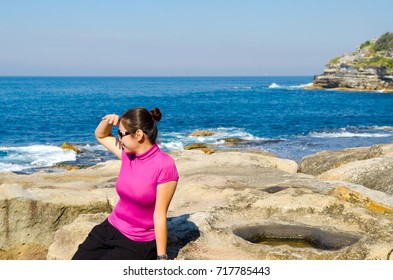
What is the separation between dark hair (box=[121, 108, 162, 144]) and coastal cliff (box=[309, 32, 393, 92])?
323ft

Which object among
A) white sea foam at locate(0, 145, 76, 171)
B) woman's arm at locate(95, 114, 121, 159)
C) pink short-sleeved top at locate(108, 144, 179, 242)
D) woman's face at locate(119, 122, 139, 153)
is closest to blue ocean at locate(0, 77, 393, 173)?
white sea foam at locate(0, 145, 76, 171)

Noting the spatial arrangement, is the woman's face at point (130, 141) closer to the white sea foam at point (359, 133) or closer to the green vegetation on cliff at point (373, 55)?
the white sea foam at point (359, 133)

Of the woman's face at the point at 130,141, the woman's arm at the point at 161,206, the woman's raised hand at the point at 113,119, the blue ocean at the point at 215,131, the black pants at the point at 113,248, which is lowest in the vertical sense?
the blue ocean at the point at 215,131

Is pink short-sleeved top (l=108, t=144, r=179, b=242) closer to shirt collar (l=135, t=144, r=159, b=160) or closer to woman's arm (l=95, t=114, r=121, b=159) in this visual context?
shirt collar (l=135, t=144, r=159, b=160)

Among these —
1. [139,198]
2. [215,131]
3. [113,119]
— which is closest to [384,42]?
[215,131]

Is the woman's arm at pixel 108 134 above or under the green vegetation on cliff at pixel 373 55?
under

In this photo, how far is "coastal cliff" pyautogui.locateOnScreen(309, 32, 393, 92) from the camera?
99875 millimetres

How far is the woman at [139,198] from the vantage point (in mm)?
5203

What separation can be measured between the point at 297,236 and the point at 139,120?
3933 mm

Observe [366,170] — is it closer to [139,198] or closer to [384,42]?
[139,198]

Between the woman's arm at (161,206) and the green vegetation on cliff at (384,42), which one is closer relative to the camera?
the woman's arm at (161,206)

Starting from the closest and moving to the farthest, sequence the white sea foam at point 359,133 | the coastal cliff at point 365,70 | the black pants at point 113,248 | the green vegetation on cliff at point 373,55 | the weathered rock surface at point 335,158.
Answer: the black pants at point 113,248
the weathered rock surface at point 335,158
the white sea foam at point 359,133
the coastal cliff at point 365,70
the green vegetation on cliff at point 373,55

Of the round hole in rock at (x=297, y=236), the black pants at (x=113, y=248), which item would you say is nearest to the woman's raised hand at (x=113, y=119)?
the black pants at (x=113, y=248)

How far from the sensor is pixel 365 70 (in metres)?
101
